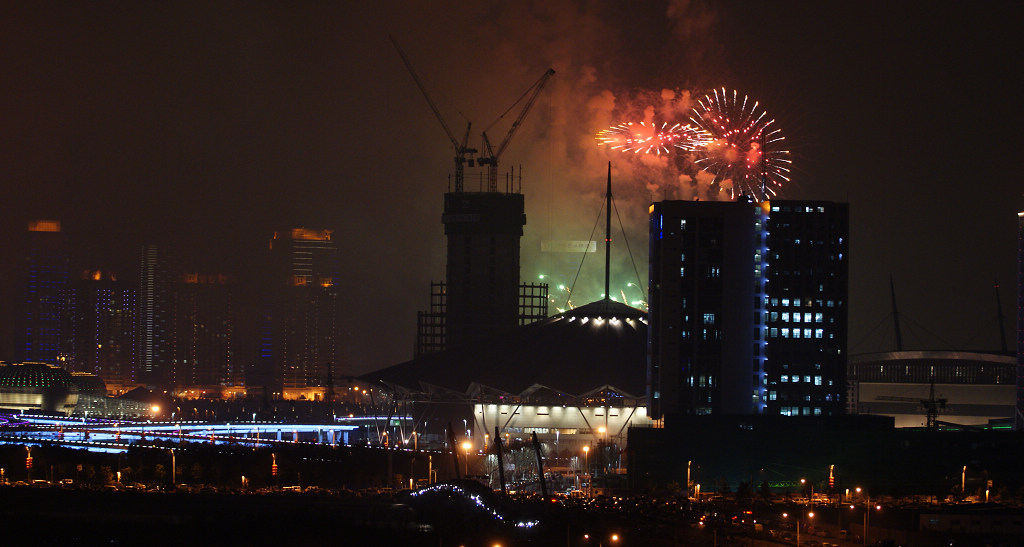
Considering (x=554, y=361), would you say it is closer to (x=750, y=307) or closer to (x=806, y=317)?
(x=750, y=307)

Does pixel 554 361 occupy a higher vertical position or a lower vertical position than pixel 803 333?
lower

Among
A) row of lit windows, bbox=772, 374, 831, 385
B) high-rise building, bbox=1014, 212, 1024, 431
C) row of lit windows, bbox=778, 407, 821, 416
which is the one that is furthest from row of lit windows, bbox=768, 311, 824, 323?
high-rise building, bbox=1014, 212, 1024, 431

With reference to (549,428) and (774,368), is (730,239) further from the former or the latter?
(549,428)

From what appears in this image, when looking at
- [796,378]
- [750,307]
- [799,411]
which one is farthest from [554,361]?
[799,411]

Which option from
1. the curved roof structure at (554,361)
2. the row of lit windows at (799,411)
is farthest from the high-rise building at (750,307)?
the curved roof structure at (554,361)

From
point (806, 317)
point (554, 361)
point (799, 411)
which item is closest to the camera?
point (799, 411)

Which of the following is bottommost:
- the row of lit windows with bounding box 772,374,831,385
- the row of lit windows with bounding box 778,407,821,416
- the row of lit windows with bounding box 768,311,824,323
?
the row of lit windows with bounding box 778,407,821,416

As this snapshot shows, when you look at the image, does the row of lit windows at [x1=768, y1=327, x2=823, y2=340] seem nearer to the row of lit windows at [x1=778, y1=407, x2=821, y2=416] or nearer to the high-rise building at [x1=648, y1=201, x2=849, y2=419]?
the high-rise building at [x1=648, y1=201, x2=849, y2=419]
